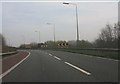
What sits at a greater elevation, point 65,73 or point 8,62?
point 65,73

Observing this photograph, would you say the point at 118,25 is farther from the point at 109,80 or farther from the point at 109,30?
the point at 109,80

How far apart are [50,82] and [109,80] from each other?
2.32 meters

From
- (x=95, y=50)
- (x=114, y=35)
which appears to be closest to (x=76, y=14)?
(x=95, y=50)

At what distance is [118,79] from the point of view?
39.5 ft

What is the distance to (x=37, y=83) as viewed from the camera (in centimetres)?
1124

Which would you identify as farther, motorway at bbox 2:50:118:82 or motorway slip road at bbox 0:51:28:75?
motorway slip road at bbox 0:51:28:75

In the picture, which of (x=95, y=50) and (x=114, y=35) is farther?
(x=114, y=35)

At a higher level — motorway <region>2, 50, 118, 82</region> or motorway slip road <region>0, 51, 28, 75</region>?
motorway <region>2, 50, 118, 82</region>

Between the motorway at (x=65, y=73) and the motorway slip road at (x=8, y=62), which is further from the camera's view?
the motorway slip road at (x=8, y=62)

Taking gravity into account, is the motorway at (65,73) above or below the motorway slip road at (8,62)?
above

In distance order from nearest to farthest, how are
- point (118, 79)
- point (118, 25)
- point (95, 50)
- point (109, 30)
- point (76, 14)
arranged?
point (118, 79) → point (95, 50) → point (76, 14) → point (118, 25) → point (109, 30)

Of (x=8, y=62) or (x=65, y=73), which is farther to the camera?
(x=8, y=62)

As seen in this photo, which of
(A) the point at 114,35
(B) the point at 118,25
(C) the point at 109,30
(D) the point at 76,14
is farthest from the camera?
(C) the point at 109,30

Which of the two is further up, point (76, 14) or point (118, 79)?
point (76, 14)
